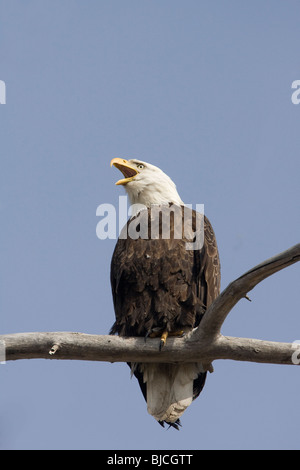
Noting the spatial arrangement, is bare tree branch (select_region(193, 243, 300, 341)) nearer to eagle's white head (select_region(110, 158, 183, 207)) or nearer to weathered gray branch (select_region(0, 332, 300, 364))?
weathered gray branch (select_region(0, 332, 300, 364))

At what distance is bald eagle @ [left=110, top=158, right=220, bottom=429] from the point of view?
5066 mm

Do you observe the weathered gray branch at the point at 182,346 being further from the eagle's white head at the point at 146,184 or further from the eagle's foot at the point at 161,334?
the eagle's white head at the point at 146,184

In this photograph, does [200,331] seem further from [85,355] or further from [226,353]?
[85,355]

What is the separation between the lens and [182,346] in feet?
15.4

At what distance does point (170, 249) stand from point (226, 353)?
1005 millimetres

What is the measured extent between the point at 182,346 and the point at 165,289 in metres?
0.57

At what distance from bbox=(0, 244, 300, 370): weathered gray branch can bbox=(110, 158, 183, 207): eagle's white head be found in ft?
5.00

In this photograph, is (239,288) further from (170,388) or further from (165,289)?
(170,388)

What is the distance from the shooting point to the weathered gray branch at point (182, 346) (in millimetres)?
4086

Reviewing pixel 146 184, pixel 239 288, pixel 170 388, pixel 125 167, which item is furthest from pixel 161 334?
pixel 125 167

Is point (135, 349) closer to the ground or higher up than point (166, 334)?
closer to the ground

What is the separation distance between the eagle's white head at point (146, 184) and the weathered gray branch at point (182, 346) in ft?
5.00

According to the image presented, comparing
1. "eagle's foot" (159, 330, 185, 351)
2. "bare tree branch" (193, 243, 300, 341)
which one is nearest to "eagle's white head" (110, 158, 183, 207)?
"eagle's foot" (159, 330, 185, 351)

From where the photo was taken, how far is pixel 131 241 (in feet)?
17.8
